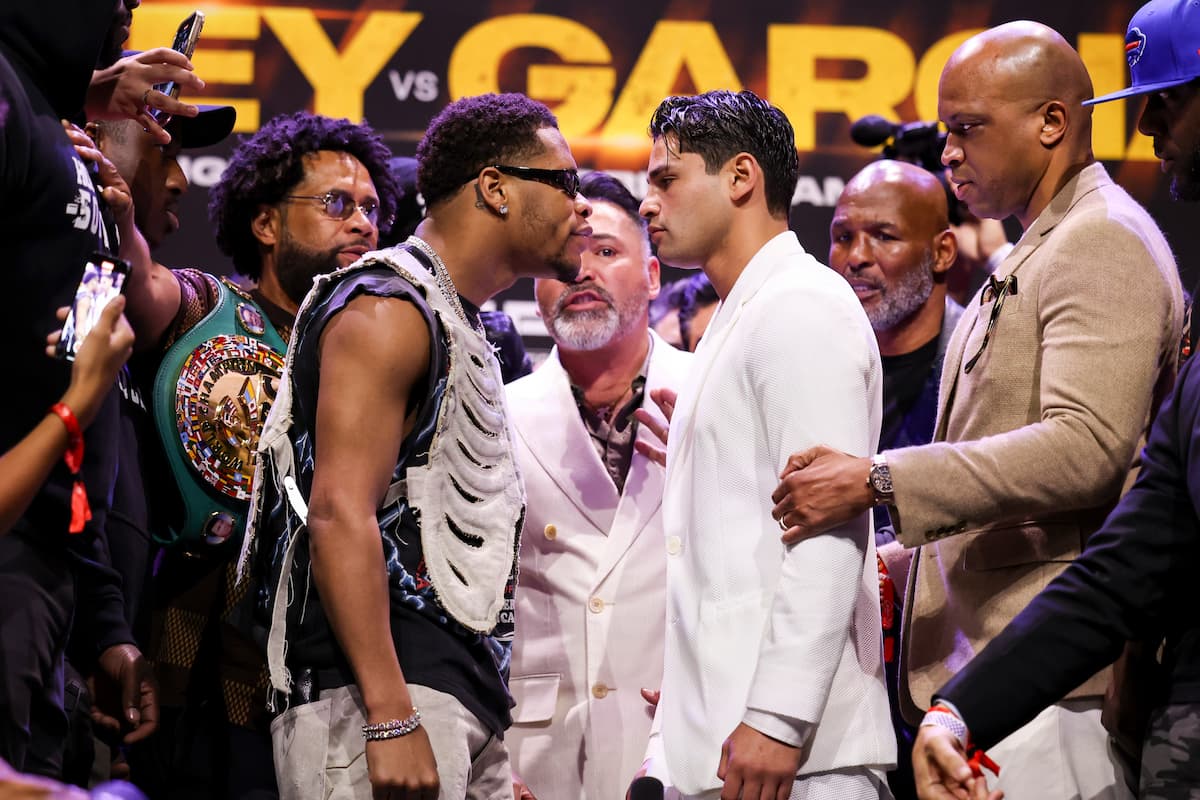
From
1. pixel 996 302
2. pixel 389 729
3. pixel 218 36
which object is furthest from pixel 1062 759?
pixel 218 36

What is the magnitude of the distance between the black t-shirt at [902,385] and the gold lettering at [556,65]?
253cm

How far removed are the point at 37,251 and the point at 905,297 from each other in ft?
9.73

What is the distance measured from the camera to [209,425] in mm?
3219

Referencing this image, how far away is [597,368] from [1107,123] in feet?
12.1

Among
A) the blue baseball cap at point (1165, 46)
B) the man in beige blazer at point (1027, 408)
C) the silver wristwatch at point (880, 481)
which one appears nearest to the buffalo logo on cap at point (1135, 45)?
the blue baseball cap at point (1165, 46)

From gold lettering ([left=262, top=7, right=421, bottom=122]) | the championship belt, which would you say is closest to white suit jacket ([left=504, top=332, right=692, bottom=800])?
the championship belt

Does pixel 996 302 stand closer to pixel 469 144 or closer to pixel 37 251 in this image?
pixel 469 144

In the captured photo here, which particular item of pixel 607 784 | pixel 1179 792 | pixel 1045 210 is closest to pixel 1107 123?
pixel 1045 210

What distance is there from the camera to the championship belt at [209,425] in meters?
3.20

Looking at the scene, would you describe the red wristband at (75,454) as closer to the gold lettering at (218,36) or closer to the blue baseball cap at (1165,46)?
the blue baseball cap at (1165,46)

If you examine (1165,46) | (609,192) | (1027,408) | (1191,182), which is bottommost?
(1027,408)

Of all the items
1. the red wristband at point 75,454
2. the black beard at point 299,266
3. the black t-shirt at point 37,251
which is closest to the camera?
the red wristband at point 75,454

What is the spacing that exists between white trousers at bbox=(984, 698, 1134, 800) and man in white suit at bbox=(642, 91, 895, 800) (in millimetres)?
279

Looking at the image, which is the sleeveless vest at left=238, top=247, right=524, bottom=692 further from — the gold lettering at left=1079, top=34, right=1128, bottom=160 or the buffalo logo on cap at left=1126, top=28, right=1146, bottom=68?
the gold lettering at left=1079, top=34, right=1128, bottom=160
